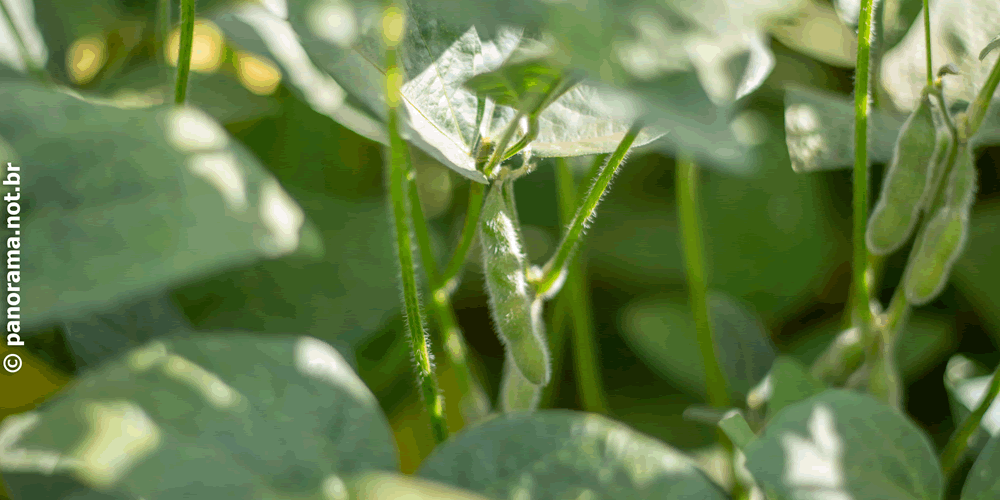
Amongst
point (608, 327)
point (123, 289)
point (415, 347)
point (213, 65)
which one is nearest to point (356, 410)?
point (415, 347)

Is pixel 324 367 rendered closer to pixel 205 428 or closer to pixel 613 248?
pixel 205 428

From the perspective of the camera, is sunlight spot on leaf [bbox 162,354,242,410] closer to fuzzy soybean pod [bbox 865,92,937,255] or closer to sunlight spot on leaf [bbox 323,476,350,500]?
sunlight spot on leaf [bbox 323,476,350,500]

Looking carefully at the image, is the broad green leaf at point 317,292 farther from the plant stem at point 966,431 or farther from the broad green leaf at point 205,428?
the plant stem at point 966,431

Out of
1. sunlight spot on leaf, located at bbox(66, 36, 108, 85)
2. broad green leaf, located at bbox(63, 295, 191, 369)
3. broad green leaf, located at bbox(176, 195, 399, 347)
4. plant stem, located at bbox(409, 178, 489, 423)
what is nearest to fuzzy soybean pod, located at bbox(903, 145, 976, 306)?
plant stem, located at bbox(409, 178, 489, 423)

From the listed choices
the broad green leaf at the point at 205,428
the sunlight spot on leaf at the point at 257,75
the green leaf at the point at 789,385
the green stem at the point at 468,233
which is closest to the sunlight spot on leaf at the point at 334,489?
the broad green leaf at the point at 205,428

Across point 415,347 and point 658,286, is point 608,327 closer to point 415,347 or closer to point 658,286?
point 658,286

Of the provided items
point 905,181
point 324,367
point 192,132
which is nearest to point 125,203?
point 192,132
